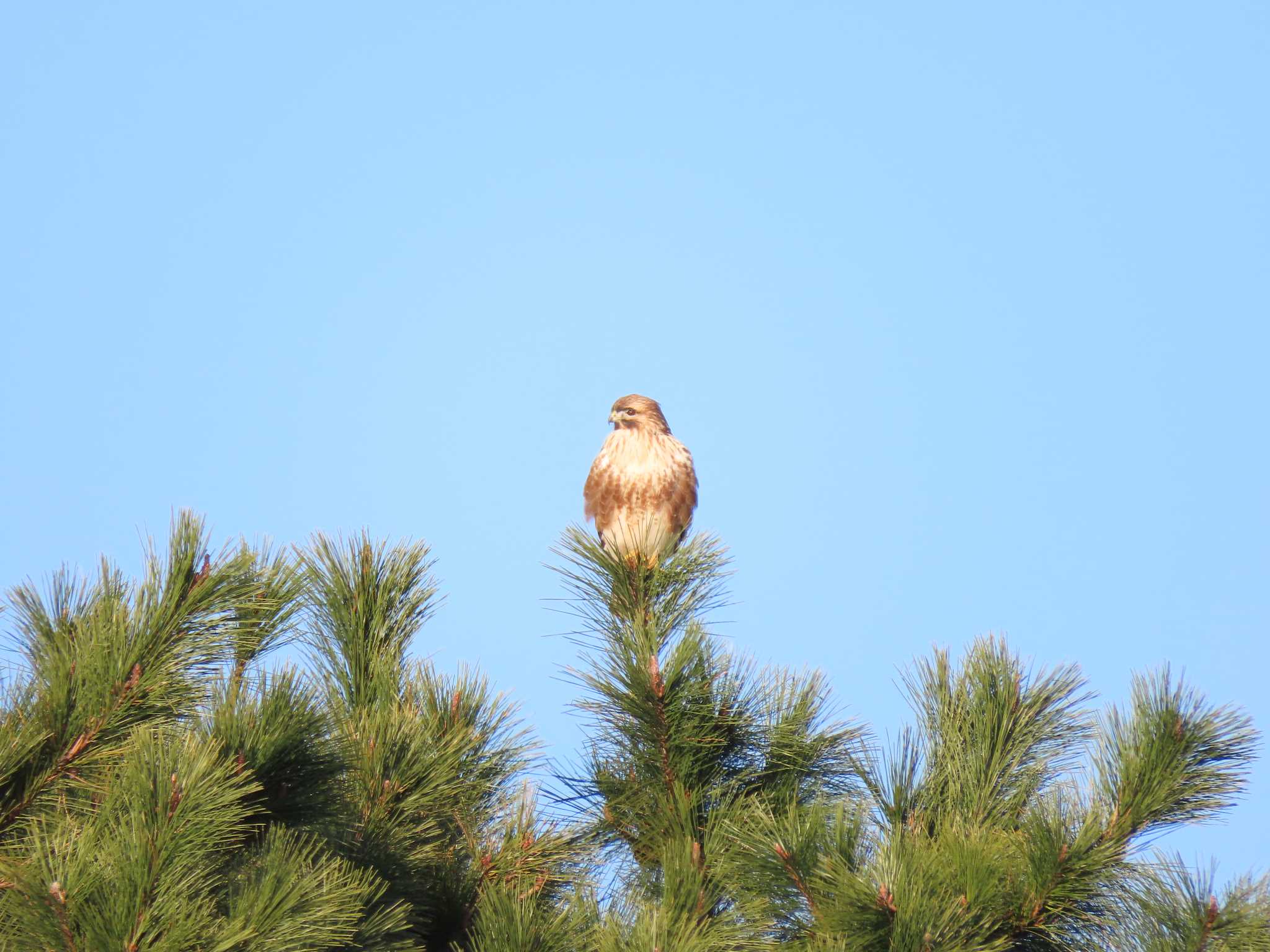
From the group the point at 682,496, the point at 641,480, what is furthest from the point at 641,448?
the point at 682,496

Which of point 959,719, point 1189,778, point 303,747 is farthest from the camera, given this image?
point 959,719

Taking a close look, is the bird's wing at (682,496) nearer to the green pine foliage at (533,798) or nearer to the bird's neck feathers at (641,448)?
the bird's neck feathers at (641,448)

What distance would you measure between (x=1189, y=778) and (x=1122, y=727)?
253 mm

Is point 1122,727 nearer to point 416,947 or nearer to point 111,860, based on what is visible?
point 416,947

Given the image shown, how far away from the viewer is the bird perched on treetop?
8.81 m

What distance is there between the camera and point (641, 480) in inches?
348

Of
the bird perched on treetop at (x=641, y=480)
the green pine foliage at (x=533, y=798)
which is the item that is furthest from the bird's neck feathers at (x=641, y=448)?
the green pine foliage at (x=533, y=798)

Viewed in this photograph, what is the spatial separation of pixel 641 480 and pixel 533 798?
3819 mm

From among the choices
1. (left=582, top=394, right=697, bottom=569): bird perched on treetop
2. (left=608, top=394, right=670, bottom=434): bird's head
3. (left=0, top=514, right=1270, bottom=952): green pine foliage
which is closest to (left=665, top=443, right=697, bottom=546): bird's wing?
(left=582, top=394, right=697, bottom=569): bird perched on treetop

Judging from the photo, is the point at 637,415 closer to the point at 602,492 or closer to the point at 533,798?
the point at 602,492

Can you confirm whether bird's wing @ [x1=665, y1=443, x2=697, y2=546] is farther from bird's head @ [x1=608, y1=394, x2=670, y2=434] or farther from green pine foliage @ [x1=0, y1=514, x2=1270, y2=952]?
green pine foliage @ [x1=0, y1=514, x2=1270, y2=952]

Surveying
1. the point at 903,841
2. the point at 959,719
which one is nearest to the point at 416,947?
the point at 903,841

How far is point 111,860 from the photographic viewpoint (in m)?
3.35

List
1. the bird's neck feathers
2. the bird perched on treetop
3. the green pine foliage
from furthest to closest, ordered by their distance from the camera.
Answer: the bird's neck feathers → the bird perched on treetop → the green pine foliage
